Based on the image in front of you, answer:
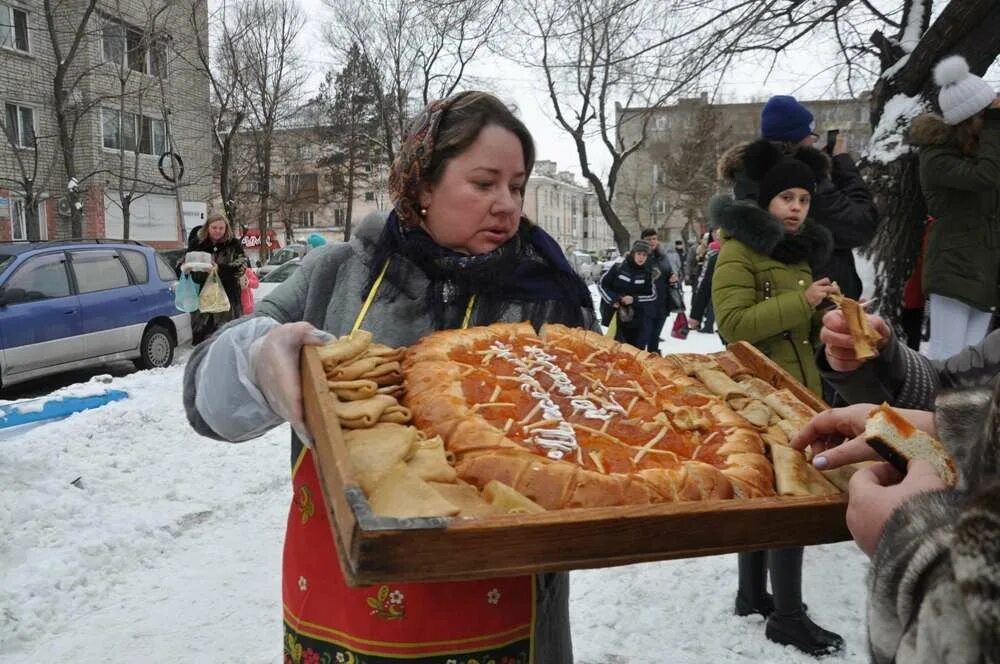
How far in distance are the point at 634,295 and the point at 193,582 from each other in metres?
7.54

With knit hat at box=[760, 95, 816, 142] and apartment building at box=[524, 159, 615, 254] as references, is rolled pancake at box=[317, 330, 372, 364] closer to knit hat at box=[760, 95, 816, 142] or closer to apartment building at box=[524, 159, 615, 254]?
knit hat at box=[760, 95, 816, 142]

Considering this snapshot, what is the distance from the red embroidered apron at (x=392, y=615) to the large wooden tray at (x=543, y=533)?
1.41ft

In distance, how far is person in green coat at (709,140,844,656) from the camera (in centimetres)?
341

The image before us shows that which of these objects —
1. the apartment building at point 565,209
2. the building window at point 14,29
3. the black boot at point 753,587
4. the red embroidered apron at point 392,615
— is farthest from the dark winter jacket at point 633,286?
the apartment building at point 565,209

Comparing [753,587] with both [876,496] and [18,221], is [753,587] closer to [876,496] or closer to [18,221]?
[876,496]

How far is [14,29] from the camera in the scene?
80.3 feet

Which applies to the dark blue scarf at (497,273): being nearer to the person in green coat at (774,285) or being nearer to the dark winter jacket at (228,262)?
the person in green coat at (774,285)

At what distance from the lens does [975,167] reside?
4.23 meters

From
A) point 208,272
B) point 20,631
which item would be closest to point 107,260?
point 208,272

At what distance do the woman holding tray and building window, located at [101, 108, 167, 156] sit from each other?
29090 mm

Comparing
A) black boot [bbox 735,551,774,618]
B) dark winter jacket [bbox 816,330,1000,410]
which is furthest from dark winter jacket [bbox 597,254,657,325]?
dark winter jacket [bbox 816,330,1000,410]

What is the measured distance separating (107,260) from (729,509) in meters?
11.6

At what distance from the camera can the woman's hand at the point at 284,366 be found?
5.40 ft

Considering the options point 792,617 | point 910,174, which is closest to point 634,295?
point 910,174
